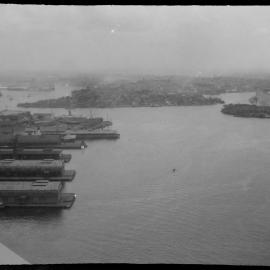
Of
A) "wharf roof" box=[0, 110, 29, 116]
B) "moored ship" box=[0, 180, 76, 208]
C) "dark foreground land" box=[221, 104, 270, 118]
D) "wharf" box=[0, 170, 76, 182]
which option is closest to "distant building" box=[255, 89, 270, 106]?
"dark foreground land" box=[221, 104, 270, 118]

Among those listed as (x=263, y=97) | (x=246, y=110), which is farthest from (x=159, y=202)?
(x=246, y=110)

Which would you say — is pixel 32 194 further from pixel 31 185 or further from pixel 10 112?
pixel 10 112

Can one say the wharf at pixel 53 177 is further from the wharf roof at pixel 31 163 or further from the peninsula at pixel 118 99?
the peninsula at pixel 118 99

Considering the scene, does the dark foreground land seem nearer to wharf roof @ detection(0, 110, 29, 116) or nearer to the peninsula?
the peninsula

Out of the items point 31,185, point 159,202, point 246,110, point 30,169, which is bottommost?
point 159,202

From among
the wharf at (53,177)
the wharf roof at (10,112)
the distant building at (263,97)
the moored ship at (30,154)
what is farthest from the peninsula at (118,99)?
the distant building at (263,97)

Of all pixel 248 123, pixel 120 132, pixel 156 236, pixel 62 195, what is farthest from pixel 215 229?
pixel 248 123

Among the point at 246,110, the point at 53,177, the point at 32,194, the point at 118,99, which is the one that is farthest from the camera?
the point at 246,110
